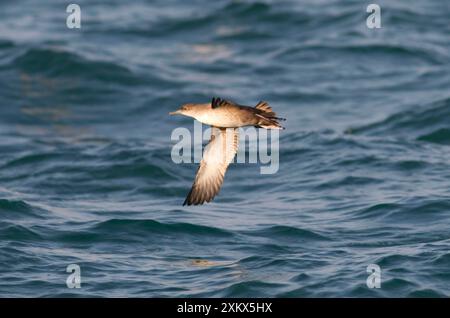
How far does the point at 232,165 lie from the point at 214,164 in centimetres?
552

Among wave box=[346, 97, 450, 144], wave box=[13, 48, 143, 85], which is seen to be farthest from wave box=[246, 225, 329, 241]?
wave box=[13, 48, 143, 85]

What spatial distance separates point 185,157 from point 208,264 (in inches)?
213

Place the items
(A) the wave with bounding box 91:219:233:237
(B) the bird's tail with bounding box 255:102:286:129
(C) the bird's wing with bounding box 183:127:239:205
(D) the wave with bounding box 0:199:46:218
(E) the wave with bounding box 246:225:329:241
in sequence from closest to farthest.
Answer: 1. (B) the bird's tail with bounding box 255:102:286:129
2. (C) the bird's wing with bounding box 183:127:239:205
3. (E) the wave with bounding box 246:225:329:241
4. (A) the wave with bounding box 91:219:233:237
5. (D) the wave with bounding box 0:199:46:218

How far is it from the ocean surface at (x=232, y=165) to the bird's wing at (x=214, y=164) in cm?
100

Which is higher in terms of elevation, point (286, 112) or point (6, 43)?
point (6, 43)

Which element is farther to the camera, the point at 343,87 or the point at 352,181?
the point at 343,87

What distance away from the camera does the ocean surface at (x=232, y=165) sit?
13.1 meters

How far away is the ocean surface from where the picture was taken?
13094 millimetres

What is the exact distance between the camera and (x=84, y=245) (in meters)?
14.1

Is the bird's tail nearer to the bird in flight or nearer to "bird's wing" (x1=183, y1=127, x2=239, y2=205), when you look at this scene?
the bird in flight

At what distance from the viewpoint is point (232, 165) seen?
18.2 meters

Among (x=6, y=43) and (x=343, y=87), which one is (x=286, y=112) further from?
(x=6, y=43)

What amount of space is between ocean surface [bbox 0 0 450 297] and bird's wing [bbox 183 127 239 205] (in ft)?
3.27
